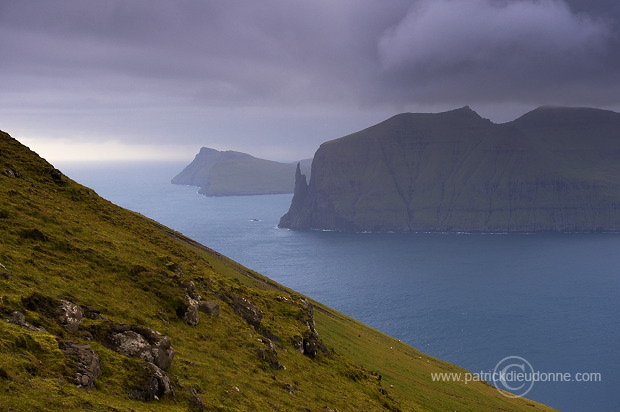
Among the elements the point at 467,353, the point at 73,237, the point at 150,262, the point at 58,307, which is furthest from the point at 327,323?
the point at 467,353

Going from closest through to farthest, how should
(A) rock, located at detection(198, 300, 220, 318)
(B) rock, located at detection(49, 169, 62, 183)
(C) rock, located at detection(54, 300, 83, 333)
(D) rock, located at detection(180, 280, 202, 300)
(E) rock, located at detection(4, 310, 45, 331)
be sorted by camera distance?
(E) rock, located at detection(4, 310, 45, 331) < (C) rock, located at detection(54, 300, 83, 333) < (D) rock, located at detection(180, 280, 202, 300) < (A) rock, located at detection(198, 300, 220, 318) < (B) rock, located at detection(49, 169, 62, 183)

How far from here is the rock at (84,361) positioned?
20.9 meters

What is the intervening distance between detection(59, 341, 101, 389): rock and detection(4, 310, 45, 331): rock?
1.76m

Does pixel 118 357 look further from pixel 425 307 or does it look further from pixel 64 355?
pixel 425 307

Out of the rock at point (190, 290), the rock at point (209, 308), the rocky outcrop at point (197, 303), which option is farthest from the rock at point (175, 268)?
the rock at point (209, 308)

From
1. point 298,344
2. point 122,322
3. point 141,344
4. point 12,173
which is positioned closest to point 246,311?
point 298,344

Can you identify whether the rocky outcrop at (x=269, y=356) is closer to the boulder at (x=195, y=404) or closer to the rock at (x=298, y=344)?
the rock at (x=298, y=344)

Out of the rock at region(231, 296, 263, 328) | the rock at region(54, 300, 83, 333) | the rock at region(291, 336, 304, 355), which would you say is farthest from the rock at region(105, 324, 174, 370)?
the rock at region(291, 336, 304, 355)

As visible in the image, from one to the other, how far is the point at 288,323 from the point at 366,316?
13924 centimetres

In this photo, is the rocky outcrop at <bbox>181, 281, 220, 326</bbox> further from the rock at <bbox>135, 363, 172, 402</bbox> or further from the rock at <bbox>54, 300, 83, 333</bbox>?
the rock at <bbox>135, 363, 172, 402</bbox>

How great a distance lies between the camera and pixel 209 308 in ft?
126

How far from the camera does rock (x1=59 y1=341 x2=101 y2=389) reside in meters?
20.9

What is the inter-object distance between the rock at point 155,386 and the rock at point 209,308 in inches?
552

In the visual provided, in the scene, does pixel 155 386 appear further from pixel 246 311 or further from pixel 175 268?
pixel 246 311
